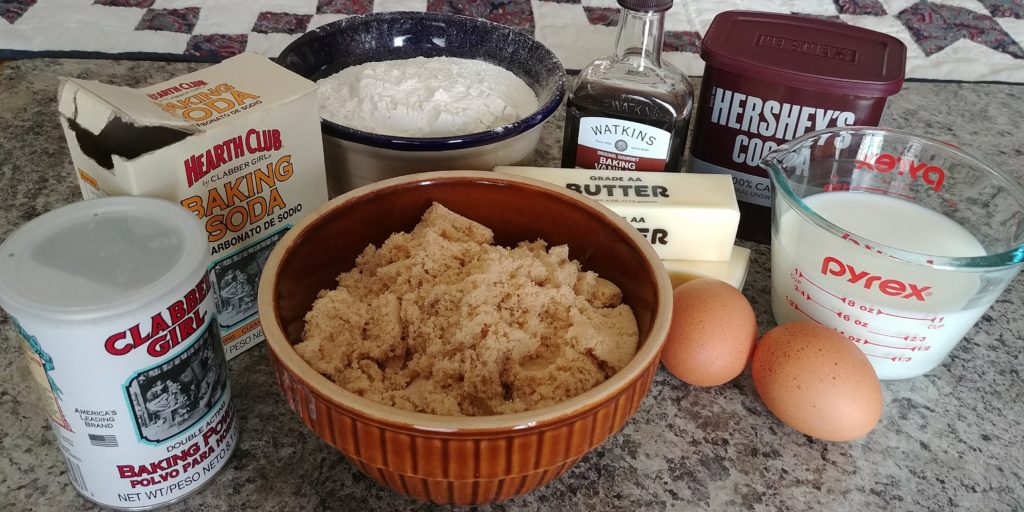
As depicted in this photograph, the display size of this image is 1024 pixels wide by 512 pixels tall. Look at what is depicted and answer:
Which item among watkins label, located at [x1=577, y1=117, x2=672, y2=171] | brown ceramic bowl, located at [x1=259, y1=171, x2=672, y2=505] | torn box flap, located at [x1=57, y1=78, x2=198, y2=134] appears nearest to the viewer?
brown ceramic bowl, located at [x1=259, y1=171, x2=672, y2=505]

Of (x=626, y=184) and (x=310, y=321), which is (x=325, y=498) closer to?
(x=310, y=321)

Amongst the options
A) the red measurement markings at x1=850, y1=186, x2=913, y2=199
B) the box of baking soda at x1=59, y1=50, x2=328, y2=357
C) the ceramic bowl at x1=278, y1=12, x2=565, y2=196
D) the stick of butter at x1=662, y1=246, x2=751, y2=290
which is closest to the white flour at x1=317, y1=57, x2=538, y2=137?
the ceramic bowl at x1=278, y1=12, x2=565, y2=196

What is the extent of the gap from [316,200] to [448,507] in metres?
0.32

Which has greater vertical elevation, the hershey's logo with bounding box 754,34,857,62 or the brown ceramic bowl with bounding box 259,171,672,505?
the hershey's logo with bounding box 754,34,857,62

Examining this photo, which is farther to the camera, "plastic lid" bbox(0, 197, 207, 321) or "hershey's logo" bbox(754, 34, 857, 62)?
"hershey's logo" bbox(754, 34, 857, 62)

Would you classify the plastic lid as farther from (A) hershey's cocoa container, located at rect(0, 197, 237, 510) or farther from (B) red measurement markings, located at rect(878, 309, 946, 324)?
(B) red measurement markings, located at rect(878, 309, 946, 324)

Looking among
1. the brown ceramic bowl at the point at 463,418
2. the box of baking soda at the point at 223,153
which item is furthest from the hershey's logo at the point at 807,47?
the box of baking soda at the point at 223,153

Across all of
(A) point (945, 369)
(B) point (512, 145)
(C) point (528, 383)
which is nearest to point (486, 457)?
(C) point (528, 383)

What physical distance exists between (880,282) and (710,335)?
16 cm

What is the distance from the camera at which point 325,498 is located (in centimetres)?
64

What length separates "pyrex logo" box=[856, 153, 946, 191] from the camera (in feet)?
2.74

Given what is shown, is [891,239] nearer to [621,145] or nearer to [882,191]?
[882,191]

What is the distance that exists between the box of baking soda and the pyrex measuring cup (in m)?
0.45

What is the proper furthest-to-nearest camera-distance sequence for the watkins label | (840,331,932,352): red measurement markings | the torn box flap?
the watkins label, (840,331,932,352): red measurement markings, the torn box flap
